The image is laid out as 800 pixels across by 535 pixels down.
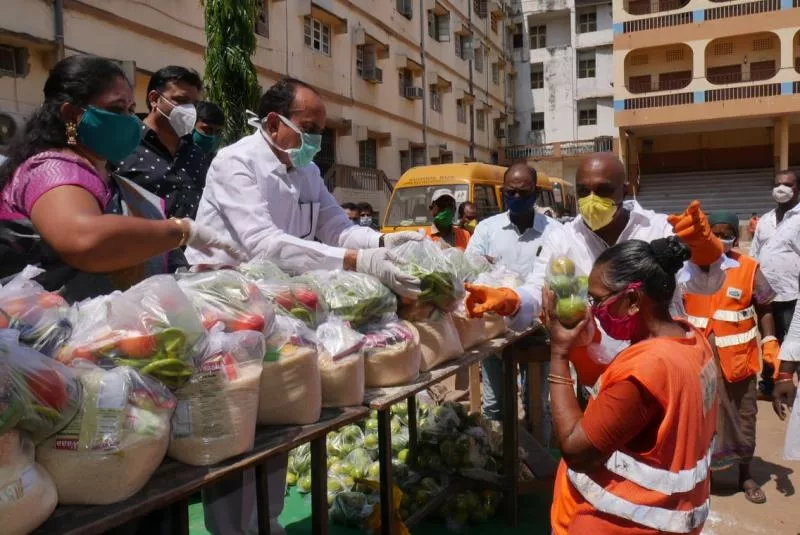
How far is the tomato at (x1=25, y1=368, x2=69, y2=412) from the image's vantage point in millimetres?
1217

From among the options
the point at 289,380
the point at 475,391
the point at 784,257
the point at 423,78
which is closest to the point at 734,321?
the point at 475,391

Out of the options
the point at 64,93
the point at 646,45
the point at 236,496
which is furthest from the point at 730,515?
the point at 646,45

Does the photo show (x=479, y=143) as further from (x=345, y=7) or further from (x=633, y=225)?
(x=633, y=225)

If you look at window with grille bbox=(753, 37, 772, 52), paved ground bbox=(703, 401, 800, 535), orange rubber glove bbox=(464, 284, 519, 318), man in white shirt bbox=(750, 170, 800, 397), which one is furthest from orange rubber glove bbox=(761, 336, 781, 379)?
window with grille bbox=(753, 37, 772, 52)

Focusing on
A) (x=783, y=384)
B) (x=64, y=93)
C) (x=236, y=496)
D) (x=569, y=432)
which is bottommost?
(x=236, y=496)

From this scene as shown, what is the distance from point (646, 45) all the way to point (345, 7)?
518 inches

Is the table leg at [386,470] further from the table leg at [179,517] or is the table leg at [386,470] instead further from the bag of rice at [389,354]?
the table leg at [179,517]

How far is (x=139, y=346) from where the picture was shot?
1411 mm

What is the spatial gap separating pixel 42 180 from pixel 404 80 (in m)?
19.7

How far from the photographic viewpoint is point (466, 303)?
2.68 metres

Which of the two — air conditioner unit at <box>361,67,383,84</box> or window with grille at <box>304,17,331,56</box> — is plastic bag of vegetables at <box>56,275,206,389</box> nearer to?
window with grille at <box>304,17,331,56</box>

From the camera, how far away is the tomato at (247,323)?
1.62 meters

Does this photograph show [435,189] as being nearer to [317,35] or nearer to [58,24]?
[317,35]

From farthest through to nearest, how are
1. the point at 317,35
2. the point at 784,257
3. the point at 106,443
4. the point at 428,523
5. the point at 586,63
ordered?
the point at 586,63 → the point at 317,35 → the point at 784,257 → the point at 428,523 → the point at 106,443
